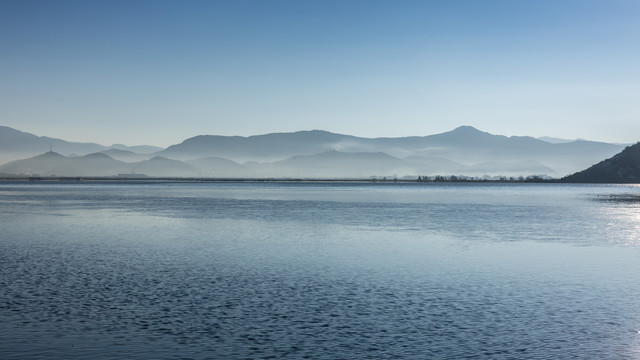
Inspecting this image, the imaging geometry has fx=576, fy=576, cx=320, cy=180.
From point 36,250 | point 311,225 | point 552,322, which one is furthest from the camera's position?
point 311,225

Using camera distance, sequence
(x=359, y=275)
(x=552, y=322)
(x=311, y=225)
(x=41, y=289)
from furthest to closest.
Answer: (x=311, y=225), (x=359, y=275), (x=41, y=289), (x=552, y=322)

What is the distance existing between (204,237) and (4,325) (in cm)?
2918

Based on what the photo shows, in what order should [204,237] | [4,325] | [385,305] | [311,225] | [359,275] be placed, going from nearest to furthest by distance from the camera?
1. [4,325]
2. [385,305]
3. [359,275]
4. [204,237]
5. [311,225]

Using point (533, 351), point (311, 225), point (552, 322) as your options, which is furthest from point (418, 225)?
point (533, 351)

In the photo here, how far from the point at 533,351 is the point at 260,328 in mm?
8492

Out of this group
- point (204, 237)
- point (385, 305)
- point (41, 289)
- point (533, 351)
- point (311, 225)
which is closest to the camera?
point (533, 351)

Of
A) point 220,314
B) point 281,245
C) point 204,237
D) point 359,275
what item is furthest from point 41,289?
point 204,237

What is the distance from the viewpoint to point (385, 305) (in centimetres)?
2262

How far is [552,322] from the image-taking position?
798 inches

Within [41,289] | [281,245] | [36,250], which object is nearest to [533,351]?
[41,289]

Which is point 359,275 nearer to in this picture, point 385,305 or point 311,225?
point 385,305

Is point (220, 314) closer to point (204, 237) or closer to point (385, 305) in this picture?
point (385, 305)

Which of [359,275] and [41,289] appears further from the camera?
[359,275]

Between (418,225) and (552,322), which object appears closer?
(552,322)
